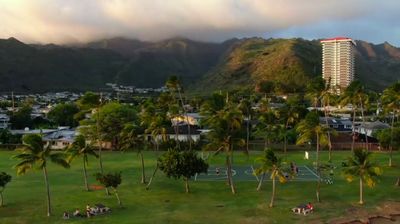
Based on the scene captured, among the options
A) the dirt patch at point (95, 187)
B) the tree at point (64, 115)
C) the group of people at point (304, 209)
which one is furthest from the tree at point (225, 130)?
the tree at point (64, 115)

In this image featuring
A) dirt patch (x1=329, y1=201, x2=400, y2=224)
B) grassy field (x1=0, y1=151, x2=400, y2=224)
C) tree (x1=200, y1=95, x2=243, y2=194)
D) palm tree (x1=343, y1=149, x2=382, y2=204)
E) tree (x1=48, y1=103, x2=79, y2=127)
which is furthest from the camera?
tree (x1=48, y1=103, x2=79, y2=127)

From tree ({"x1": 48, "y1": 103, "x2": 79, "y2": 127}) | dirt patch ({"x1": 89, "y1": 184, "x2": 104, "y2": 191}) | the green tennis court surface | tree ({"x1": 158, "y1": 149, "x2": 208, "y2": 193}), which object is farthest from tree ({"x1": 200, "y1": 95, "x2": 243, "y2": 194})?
tree ({"x1": 48, "y1": 103, "x2": 79, "y2": 127})

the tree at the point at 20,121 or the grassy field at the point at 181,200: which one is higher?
the tree at the point at 20,121

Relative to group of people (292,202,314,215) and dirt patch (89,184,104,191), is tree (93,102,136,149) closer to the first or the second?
dirt patch (89,184,104,191)

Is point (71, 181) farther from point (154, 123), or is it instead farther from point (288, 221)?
point (288, 221)

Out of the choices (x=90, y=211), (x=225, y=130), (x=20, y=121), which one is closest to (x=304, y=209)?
(x=225, y=130)

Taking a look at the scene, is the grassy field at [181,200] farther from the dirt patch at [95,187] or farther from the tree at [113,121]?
the tree at [113,121]
